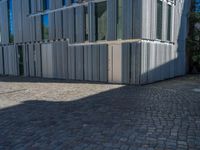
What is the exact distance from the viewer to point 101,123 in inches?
190

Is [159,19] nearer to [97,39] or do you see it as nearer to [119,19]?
[119,19]

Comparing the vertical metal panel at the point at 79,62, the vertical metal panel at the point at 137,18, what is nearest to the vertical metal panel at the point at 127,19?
the vertical metal panel at the point at 137,18

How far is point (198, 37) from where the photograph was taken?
53.2 ft

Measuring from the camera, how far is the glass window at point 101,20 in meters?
11.5

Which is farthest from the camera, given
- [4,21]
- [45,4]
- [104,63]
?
[4,21]

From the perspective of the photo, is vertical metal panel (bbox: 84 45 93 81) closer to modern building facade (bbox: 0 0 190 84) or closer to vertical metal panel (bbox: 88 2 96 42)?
modern building facade (bbox: 0 0 190 84)

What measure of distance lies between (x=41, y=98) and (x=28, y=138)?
3.70m

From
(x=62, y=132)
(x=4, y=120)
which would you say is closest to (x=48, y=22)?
(x=4, y=120)

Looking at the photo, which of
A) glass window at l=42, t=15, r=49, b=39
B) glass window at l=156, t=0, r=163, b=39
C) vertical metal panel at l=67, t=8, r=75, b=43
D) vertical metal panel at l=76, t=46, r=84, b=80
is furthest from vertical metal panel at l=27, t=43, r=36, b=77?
glass window at l=156, t=0, r=163, b=39

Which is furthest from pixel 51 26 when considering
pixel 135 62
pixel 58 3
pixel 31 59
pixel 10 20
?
pixel 135 62

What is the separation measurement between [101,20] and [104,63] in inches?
89.3

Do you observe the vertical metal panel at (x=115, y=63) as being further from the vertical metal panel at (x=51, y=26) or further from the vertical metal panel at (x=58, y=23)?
the vertical metal panel at (x=51, y=26)

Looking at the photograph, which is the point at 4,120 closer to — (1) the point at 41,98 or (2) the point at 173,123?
(1) the point at 41,98

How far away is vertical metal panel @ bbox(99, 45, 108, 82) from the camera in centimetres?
1154
